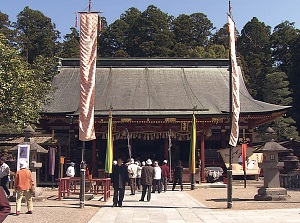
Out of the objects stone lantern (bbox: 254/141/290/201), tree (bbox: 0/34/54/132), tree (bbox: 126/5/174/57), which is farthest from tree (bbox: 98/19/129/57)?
stone lantern (bbox: 254/141/290/201)

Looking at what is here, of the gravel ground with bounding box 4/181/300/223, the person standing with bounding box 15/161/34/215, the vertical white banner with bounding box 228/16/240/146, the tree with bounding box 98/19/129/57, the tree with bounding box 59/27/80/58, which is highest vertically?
the tree with bounding box 98/19/129/57

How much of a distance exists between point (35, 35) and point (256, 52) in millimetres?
→ 31977

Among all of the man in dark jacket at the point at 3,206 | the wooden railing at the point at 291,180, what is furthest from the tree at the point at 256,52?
the man in dark jacket at the point at 3,206

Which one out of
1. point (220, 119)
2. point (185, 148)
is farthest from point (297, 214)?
point (185, 148)

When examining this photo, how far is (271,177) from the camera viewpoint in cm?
1527

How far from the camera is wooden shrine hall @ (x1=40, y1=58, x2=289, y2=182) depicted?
24297 millimetres

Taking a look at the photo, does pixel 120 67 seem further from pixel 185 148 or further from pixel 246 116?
pixel 246 116

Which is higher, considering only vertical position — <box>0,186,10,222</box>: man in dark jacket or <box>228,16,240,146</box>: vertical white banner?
<box>228,16,240,146</box>: vertical white banner

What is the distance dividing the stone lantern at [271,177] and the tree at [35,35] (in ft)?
146

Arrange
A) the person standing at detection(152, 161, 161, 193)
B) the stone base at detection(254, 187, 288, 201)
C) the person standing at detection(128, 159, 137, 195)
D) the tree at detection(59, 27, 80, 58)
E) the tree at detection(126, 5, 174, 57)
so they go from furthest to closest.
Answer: the tree at detection(126, 5, 174, 57) → the tree at detection(59, 27, 80, 58) → the person standing at detection(128, 159, 137, 195) → the person standing at detection(152, 161, 161, 193) → the stone base at detection(254, 187, 288, 201)

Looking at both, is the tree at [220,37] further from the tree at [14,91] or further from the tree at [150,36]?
the tree at [14,91]

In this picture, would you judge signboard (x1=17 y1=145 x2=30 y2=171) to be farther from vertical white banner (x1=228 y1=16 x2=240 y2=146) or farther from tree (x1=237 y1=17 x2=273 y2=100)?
tree (x1=237 y1=17 x2=273 y2=100)

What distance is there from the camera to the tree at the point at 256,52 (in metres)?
50.9

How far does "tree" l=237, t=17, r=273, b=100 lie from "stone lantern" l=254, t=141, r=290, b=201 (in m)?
33.1
